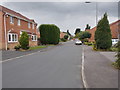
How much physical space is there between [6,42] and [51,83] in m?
16.8

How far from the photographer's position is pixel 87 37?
5162 cm

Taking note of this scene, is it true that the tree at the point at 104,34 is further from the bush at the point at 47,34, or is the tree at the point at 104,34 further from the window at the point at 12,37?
the bush at the point at 47,34

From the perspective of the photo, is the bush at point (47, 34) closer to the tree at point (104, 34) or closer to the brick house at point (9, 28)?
the brick house at point (9, 28)

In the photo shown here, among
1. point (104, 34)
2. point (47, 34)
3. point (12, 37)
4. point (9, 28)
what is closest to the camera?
point (104, 34)

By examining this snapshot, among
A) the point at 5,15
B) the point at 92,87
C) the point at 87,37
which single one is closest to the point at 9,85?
the point at 92,87

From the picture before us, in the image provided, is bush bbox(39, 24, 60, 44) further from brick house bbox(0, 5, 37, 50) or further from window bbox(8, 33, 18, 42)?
window bbox(8, 33, 18, 42)

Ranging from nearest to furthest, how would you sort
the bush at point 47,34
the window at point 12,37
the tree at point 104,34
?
the tree at point 104,34 → the window at point 12,37 → the bush at point 47,34

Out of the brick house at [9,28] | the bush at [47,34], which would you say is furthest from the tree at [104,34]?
the bush at [47,34]

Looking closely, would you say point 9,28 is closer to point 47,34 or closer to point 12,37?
point 12,37

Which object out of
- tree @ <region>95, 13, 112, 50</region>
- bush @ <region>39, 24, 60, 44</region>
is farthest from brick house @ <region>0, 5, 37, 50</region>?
tree @ <region>95, 13, 112, 50</region>

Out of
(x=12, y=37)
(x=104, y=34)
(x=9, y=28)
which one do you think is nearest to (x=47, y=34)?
(x=12, y=37)

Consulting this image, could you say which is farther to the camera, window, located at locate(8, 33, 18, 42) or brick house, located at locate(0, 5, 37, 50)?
window, located at locate(8, 33, 18, 42)

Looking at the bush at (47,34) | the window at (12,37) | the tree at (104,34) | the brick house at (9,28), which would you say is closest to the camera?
the tree at (104,34)

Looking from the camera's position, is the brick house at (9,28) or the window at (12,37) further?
the window at (12,37)
